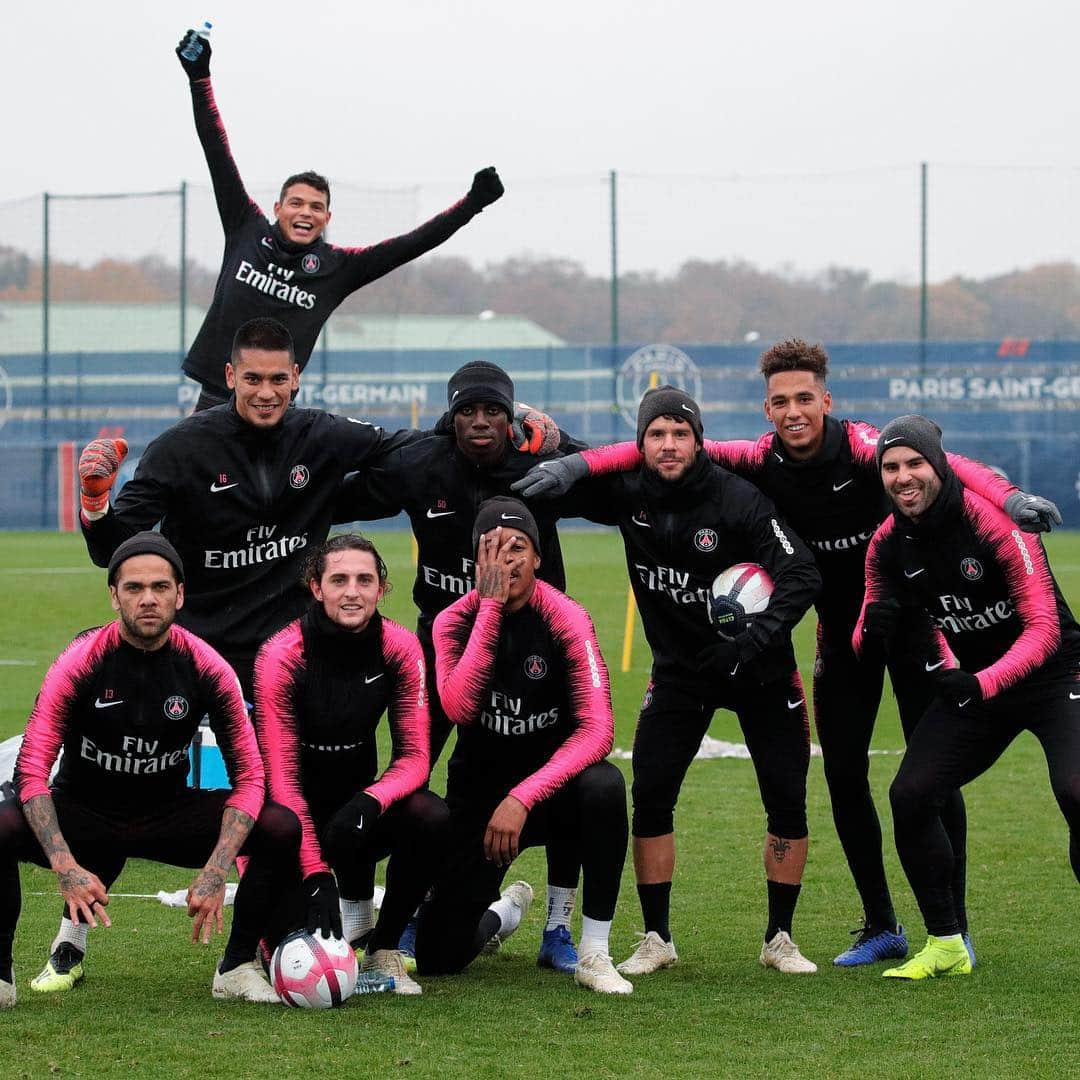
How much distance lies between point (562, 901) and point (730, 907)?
101cm

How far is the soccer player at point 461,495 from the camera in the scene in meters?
6.13

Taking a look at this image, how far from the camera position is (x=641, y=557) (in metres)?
6.09

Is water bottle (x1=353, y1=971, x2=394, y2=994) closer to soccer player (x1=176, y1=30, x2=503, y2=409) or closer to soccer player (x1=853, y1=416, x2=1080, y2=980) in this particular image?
soccer player (x1=853, y1=416, x2=1080, y2=980)

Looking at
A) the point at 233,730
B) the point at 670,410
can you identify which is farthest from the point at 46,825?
the point at 670,410

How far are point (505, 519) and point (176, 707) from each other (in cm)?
123

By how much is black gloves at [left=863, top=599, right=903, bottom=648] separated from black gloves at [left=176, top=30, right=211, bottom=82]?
390 cm

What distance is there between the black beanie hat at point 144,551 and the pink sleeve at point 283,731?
463 millimetres

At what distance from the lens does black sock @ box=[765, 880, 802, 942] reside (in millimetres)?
5934

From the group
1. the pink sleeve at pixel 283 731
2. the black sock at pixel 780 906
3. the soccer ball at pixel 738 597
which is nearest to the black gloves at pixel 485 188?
the soccer ball at pixel 738 597

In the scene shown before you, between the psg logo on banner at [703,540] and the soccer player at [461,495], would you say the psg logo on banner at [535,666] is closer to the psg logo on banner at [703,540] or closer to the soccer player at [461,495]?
the soccer player at [461,495]

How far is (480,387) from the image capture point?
20.0 feet

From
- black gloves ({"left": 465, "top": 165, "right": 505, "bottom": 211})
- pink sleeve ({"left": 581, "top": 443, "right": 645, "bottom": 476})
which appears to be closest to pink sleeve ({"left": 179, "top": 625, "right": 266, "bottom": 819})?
pink sleeve ({"left": 581, "top": 443, "right": 645, "bottom": 476})

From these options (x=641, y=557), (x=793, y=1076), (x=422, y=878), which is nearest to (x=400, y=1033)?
(x=422, y=878)

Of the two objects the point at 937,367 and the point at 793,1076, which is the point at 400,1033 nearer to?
the point at 793,1076
